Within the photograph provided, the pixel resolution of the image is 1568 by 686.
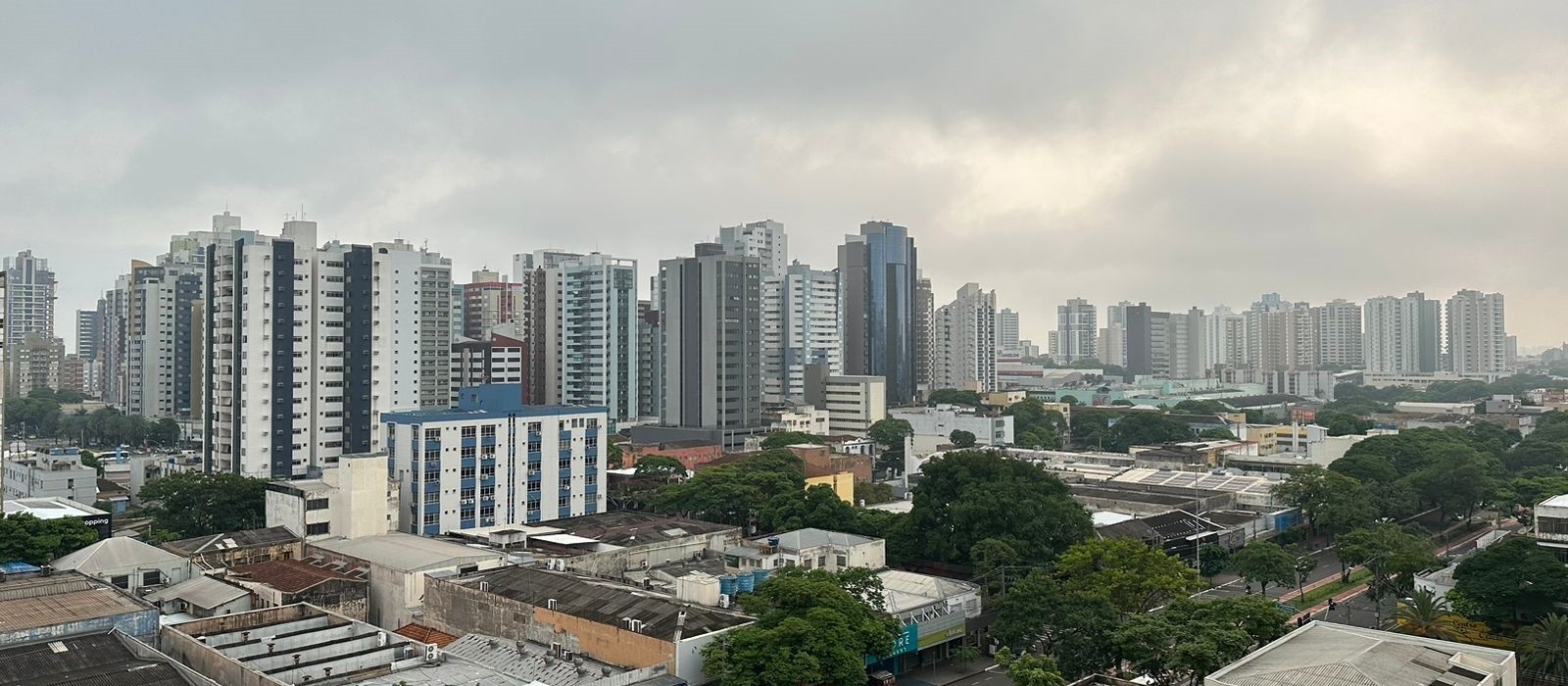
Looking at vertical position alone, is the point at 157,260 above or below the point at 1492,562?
above

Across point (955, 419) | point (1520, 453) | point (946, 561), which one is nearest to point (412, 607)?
point (946, 561)

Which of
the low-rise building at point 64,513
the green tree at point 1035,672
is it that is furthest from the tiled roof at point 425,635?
the low-rise building at point 64,513

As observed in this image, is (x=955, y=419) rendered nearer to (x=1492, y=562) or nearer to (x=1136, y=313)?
(x=1492, y=562)

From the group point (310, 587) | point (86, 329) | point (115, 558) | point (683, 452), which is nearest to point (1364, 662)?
point (310, 587)

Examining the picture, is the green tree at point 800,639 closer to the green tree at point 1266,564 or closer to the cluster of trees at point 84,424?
the green tree at point 1266,564

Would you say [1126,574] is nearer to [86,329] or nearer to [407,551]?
[407,551]

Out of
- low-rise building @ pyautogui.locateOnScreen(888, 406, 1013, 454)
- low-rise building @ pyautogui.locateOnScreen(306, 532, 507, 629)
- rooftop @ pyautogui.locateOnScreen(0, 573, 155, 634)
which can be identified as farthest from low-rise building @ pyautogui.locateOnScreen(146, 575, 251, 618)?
low-rise building @ pyautogui.locateOnScreen(888, 406, 1013, 454)
